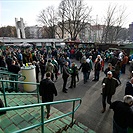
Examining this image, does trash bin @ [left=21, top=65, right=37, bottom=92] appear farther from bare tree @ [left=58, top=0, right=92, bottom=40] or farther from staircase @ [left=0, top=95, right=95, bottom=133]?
bare tree @ [left=58, top=0, right=92, bottom=40]

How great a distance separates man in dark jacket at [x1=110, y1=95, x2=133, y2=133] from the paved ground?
1.08 m

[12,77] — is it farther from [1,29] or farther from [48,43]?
[1,29]

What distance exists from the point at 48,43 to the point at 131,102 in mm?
25189

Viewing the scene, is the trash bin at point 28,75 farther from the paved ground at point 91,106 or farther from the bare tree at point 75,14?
the bare tree at point 75,14

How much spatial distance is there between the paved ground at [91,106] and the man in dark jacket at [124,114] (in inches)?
42.6

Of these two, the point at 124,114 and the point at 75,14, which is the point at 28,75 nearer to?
the point at 124,114

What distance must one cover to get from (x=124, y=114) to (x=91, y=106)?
2.51m

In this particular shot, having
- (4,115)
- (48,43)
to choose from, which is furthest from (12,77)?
(48,43)

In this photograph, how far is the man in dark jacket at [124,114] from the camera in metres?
2.61

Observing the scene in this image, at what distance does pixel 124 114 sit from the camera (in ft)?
8.64

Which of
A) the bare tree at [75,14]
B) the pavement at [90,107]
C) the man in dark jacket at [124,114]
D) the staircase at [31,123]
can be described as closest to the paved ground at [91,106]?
the pavement at [90,107]

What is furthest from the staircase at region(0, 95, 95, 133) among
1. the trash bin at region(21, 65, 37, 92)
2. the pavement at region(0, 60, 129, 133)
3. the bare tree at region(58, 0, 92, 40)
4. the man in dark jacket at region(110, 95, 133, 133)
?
the bare tree at region(58, 0, 92, 40)

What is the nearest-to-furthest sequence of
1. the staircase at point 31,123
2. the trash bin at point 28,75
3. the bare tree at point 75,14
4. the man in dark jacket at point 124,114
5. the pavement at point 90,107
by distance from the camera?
the man in dark jacket at point 124,114, the staircase at point 31,123, the pavement at point 90,107, the trash bin at point 28,75, the bare tree at point 75,14

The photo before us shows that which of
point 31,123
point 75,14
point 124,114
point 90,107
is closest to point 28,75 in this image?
point 31,123
